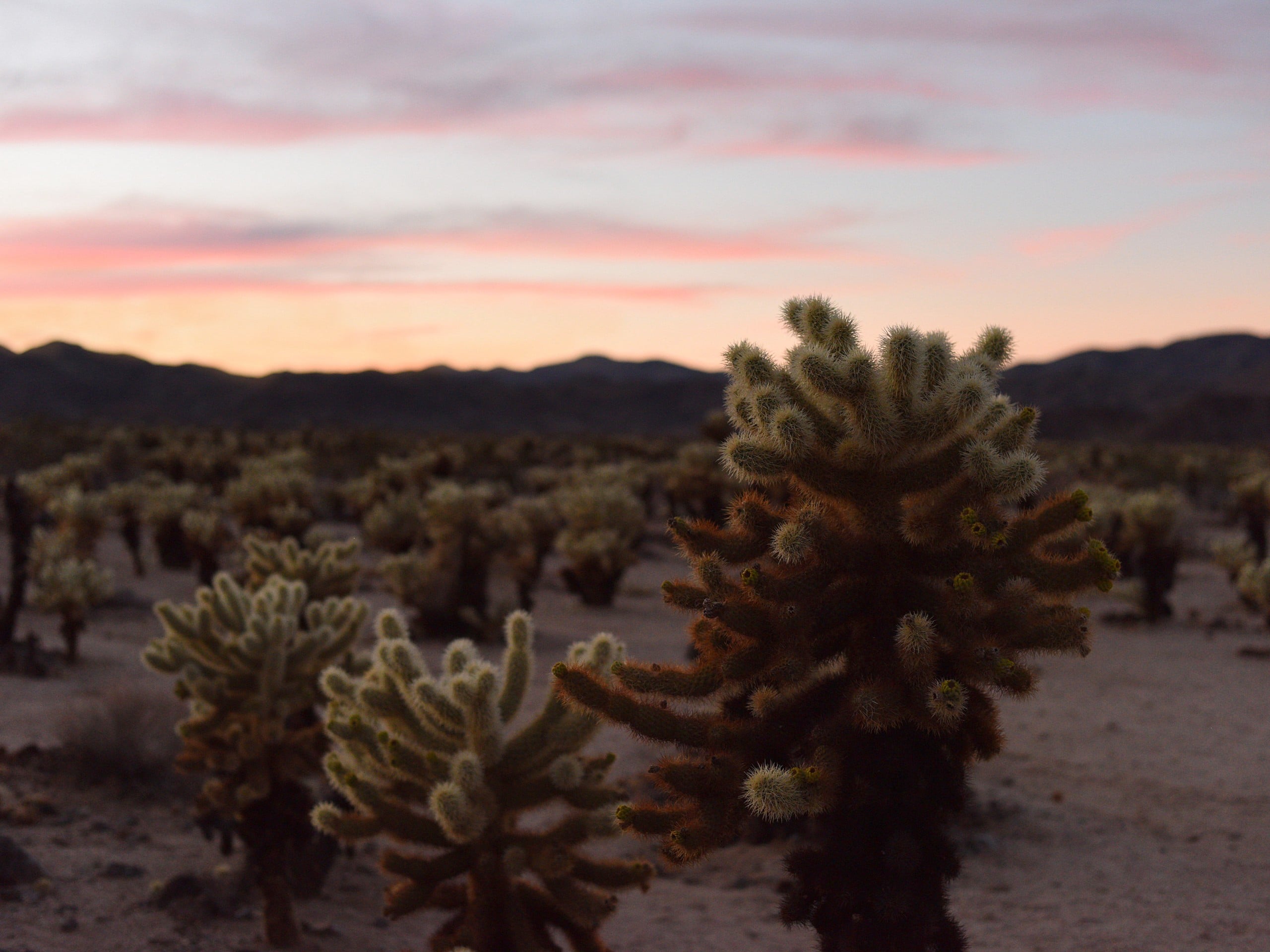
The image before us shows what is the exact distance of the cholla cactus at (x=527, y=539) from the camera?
59.3ft

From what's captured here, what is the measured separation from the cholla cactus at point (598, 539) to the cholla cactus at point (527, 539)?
360mm

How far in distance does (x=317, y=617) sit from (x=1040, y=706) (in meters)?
8.98

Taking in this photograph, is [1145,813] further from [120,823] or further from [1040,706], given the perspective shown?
[120,823]

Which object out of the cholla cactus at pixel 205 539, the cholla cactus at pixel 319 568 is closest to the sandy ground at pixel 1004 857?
the cholla cactus at pixel 319 568

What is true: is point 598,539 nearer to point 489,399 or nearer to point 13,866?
point 13,866

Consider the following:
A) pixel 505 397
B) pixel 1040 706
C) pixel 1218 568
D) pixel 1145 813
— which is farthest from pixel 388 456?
pixel 505 397

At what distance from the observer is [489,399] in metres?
123

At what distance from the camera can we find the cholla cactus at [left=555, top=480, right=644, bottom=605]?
18.8 metres

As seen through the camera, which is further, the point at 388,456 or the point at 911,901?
the point at 388,456

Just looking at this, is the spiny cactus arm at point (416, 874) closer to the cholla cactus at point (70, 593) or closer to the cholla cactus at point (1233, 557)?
the cholla cactus at point (70, 593)

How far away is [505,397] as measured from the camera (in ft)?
407

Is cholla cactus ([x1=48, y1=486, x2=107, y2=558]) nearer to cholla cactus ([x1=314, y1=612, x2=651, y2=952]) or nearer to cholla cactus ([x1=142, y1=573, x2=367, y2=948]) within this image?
cholla cactus ([x1=142, y1=573, x2=367, y2=948])

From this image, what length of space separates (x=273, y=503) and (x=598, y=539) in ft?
20.8

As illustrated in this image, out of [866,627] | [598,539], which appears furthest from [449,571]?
[866,627]
